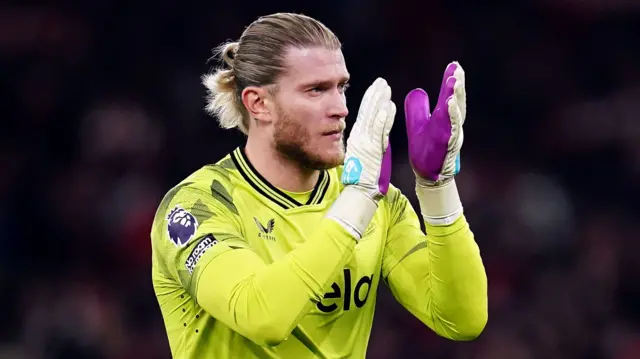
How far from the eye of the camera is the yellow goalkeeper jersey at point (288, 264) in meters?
3.02

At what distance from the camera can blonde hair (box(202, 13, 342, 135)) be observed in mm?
3391

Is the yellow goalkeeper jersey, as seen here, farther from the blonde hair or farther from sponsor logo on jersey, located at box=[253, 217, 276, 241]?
the blonde hair

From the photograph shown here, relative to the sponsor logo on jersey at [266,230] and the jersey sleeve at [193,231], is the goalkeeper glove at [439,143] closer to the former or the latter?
the sponsor logo on jersey at [266,230]

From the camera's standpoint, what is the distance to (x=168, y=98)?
309 inches

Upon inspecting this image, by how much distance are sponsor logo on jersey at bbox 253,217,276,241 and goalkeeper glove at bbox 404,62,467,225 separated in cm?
49

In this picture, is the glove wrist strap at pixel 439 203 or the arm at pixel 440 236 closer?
the arm at pixel 440 236

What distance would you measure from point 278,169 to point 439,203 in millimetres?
563

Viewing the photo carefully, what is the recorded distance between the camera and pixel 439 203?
3354 millimetres

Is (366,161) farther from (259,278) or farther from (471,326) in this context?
(471,326)

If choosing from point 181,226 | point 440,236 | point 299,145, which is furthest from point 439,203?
point 181,226

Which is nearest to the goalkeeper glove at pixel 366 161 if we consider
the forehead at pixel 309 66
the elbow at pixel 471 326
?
the forehead at pixel 309 66
